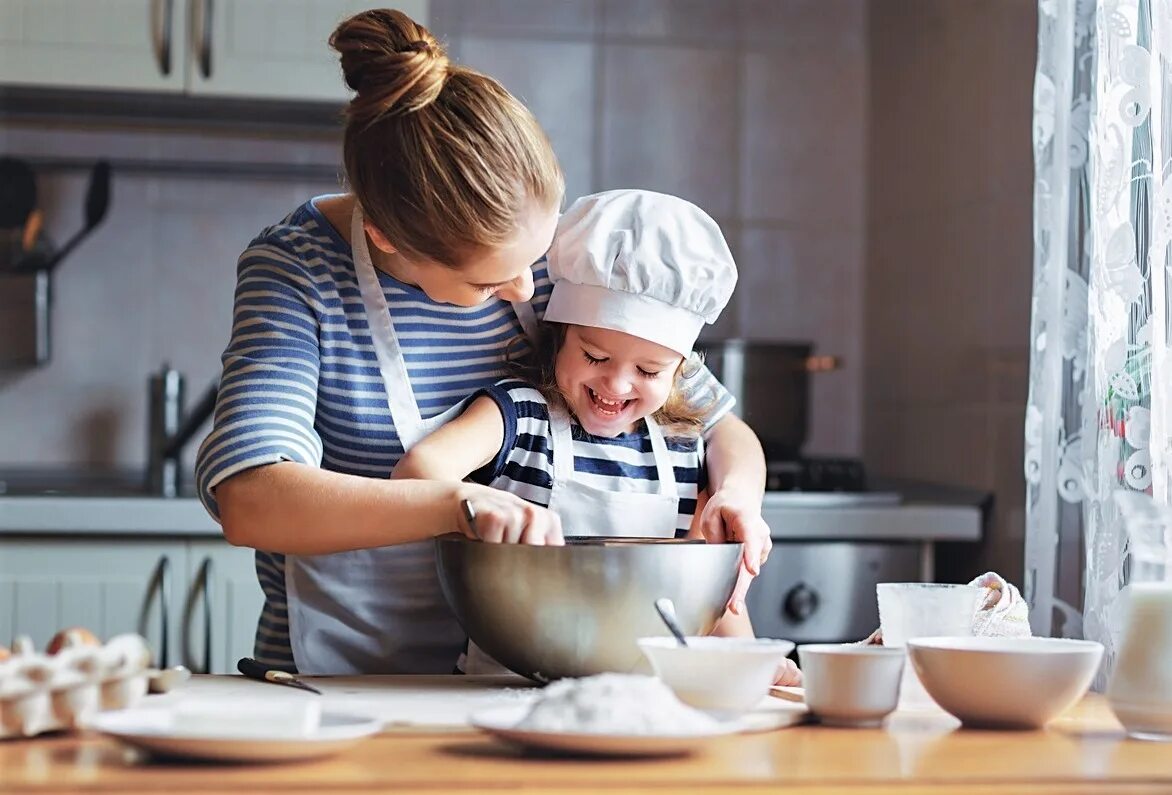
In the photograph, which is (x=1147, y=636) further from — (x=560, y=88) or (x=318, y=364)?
(x=560, y=88)

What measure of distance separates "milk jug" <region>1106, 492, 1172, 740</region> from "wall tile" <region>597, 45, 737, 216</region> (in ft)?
6.61

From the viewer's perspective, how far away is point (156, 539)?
2203mm

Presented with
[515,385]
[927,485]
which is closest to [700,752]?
[515,385]

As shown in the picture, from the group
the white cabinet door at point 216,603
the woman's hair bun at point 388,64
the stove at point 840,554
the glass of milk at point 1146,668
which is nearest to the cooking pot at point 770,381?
the stove at point 840,554

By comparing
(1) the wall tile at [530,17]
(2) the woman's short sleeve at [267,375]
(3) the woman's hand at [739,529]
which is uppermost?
(1) the wall tile at [530,17]

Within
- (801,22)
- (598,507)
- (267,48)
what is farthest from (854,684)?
(801,22)

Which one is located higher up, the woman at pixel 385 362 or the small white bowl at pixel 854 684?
the woman at pixel 385 362

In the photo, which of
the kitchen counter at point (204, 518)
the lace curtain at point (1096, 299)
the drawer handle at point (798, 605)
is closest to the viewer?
the lace curtain at point (1096, 299)

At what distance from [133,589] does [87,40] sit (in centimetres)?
90

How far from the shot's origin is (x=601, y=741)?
32.9 inches

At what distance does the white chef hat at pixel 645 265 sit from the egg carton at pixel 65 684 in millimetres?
562

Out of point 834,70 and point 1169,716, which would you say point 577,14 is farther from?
point 1169,716

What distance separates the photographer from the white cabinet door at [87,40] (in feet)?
7.89

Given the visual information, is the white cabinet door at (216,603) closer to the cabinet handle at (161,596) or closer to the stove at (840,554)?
the cabinet handle at (161,596)
